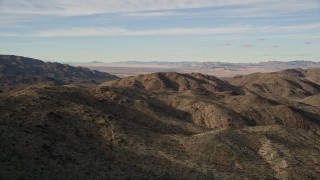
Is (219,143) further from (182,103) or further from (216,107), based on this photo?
(182,103)

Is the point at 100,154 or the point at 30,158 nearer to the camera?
the point at 30,158

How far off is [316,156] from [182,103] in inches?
1782

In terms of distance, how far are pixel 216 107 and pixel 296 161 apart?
3884 centimetres

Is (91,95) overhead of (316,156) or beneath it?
overhead

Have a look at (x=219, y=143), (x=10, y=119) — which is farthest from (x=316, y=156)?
(x=10, y=119)

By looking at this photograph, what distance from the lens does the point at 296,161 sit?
52.8 m

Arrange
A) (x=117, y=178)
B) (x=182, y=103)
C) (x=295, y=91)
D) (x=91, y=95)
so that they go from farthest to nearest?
(x=295, y=91), (x=182, y=103), (x=91, y=95), (x=117, y=178)

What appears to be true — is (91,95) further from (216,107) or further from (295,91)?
(295,91)

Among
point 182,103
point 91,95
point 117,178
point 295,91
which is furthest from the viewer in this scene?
point 295,91

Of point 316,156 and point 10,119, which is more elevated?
point 10,119

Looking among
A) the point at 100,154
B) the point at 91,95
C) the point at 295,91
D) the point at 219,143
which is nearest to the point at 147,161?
the point at 100,154

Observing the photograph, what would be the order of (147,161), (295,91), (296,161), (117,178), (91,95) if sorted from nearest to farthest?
(117,178) < (147,161) < (296,161) < (91,95) < (295,91)

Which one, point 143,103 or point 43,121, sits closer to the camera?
point 43,121

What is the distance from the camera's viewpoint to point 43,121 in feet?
182
